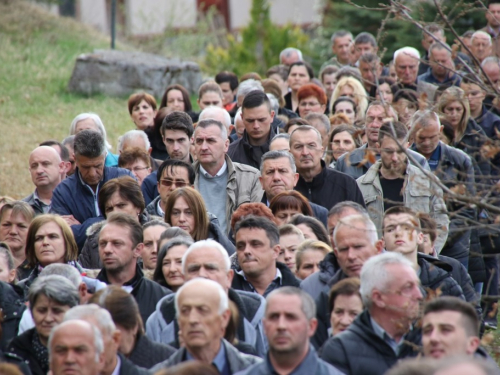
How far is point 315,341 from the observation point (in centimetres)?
740

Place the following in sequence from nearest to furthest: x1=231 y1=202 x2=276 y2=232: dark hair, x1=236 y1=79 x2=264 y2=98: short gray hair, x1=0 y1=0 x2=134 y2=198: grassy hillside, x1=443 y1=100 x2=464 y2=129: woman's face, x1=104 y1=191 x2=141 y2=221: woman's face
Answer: x1=231 y1=202 x2=276 y2=232: dark hair < x1=104 y1=191 x2=141 y2=221: woman's face < x1=443 y1=100 x2=464 y2=129: woman's face < x1=236 y1=79 x2=264 y2=98: short gray hair < x1=0 y1=0 x2=134 y2=198: grassy hillside

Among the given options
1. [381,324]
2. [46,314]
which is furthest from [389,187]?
[46,314]

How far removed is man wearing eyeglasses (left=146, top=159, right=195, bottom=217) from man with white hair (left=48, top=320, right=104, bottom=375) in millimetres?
3737

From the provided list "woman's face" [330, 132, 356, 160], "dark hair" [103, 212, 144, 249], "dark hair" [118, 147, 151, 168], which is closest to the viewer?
"dark hair" [103, 212, 144, 249]

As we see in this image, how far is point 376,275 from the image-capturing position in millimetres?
6750

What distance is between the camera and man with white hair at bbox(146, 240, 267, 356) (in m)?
7.18

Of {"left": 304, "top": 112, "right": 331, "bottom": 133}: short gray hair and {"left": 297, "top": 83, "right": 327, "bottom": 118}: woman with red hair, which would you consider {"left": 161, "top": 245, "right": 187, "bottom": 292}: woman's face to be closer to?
{"left": 304, "top": 112, "right": 331, "bottom": 133}: short gray hair

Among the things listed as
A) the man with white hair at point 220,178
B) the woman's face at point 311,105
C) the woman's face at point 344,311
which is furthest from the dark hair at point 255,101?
the woman's face at point 344,311

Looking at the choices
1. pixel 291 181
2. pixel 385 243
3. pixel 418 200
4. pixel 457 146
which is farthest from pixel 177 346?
pixel 457 146

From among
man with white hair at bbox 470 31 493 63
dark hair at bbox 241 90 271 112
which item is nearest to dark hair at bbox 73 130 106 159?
dark hair at bbox 241 90 271 112

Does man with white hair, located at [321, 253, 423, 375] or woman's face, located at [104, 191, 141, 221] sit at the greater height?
man with white hair, located at [321, 253, 423, 375]

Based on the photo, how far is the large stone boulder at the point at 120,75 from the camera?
68.5ft

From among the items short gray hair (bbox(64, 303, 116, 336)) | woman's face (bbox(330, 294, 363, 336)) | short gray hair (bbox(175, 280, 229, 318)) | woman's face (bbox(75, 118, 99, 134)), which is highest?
short gray hair (bbox(175, 280, 229, 318))

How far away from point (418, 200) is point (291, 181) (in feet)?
4.32
